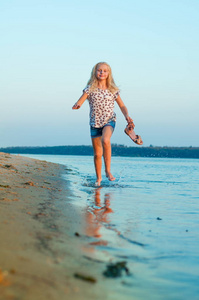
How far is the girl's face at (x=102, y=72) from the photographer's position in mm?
7311

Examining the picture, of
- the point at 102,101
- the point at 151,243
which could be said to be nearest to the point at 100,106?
the point at 102,101

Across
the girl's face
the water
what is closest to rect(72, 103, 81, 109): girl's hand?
the girl's face

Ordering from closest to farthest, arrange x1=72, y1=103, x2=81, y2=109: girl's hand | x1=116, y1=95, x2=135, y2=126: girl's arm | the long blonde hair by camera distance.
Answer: x1=72, y1=103, x2=81, y2=109: girl's hand
the long blonde hair
x1=116, y1=95, x2=135, y2=126: girl's arm

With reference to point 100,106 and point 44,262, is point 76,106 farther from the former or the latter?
point 44,262

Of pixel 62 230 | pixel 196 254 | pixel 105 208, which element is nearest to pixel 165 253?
pixel 196 254

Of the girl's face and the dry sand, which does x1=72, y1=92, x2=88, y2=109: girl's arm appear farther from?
the dry sand

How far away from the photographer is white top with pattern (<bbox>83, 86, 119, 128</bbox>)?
747cm

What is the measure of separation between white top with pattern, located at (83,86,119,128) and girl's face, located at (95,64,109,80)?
0.85 feet

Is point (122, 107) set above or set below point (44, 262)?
above

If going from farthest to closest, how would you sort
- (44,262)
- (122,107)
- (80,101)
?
(122,107)
(80,101)
(44,262)

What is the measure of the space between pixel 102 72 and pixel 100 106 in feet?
2.18

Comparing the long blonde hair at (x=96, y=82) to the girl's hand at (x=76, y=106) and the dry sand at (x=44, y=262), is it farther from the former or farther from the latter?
the dry sand at (x=44, y=262)

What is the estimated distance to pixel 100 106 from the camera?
7484mm

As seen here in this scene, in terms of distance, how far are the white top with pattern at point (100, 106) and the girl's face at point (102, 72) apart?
0.26 meters
